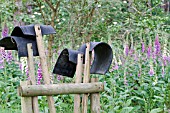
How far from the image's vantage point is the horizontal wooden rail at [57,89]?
3.12 m

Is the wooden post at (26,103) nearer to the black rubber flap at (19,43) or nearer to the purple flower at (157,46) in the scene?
the black rubber flap at (19,43)

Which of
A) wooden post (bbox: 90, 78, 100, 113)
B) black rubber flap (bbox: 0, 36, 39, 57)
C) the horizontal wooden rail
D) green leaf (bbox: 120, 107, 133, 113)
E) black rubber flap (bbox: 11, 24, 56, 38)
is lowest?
green leaf (bbox: 120, 107, 133, 113)

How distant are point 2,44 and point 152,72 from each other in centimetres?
235

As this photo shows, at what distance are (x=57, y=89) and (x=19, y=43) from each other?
46 cm

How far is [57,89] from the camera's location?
3.21 m

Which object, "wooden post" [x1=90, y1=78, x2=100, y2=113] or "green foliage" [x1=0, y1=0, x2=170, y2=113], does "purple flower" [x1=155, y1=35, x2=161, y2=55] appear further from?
"wooden post" [x1=90, y1=78, x2=100, y2=113]

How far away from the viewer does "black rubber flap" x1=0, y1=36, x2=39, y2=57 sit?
10.4ft

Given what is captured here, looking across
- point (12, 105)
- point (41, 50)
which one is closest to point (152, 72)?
point (12, 105)

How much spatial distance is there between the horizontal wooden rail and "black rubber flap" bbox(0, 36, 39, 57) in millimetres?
275

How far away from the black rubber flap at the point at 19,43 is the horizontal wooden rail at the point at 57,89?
28cm

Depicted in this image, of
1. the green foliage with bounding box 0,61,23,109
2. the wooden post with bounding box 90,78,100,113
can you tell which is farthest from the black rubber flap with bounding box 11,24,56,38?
the green foliage with bounding box 0,61,23,109

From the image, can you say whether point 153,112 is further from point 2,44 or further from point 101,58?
point 2,44

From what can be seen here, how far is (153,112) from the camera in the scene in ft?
15.1

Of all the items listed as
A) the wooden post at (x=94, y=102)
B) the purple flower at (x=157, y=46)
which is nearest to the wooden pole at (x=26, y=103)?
the wooden post at (x=94, y=102)
